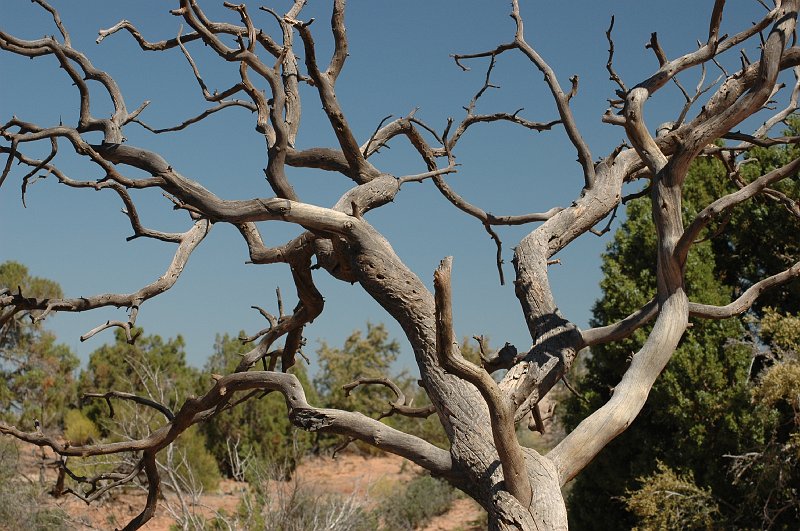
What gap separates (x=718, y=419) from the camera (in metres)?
11.1

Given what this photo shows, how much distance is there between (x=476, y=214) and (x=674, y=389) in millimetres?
6858

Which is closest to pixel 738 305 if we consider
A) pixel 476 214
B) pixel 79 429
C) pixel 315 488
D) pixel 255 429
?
pixel 476 214

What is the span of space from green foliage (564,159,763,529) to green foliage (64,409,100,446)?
10.0m

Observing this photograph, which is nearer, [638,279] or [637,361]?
[637,361]

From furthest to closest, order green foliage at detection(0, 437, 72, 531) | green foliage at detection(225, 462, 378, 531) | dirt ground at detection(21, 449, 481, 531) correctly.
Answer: dirt ground at detection(21, 449, 481, 531) → green foliage at detection(0, 437, 72, 531) → green foliage at detection(225, 462, 378, 531)

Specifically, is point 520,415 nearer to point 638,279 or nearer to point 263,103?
point 263,103

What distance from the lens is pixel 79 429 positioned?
1745 centimetres

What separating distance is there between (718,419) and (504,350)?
7798 millimetres

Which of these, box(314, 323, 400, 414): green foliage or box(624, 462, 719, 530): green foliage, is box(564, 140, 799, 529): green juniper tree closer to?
box(624, 462, 719, 530): green foliage

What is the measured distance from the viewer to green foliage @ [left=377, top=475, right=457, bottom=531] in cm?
1555

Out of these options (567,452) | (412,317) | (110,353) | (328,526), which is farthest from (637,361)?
(110,353)

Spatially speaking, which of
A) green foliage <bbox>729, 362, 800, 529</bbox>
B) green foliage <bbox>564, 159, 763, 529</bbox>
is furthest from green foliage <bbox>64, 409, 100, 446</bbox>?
green foliage <bbox>729, 362, 800, 529</bbox>

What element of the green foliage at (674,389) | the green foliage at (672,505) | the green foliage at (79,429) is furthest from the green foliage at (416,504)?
the green foliage at (79,429)

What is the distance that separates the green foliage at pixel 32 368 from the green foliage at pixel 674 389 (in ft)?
38.9
